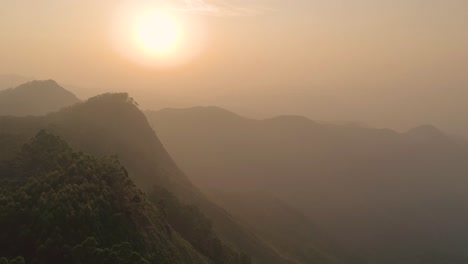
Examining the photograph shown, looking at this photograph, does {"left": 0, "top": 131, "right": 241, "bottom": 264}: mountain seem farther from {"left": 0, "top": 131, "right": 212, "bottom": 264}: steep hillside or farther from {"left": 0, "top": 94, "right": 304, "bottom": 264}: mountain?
{"left": 0, "top": 94, "right": 304, "bottom": 264}: mountain

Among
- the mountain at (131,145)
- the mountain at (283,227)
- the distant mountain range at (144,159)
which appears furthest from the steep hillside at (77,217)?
the mountain at (283,227)

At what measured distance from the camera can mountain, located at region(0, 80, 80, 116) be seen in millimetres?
131750

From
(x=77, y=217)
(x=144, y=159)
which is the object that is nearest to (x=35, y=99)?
(x=144, y=159)

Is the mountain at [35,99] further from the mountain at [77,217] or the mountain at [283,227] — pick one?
the mountain at [77,217]

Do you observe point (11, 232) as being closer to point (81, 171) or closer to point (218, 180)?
point (81, 171)

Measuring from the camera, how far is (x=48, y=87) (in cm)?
15250

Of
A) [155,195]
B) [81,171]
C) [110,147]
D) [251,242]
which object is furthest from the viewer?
[251,242]

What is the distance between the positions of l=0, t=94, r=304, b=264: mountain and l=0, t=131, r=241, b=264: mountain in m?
22.0

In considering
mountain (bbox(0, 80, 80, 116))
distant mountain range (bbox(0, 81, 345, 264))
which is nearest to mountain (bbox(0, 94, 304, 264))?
distant mountain range (bbox(0, 81, 345, 264))

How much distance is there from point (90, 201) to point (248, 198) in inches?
4516

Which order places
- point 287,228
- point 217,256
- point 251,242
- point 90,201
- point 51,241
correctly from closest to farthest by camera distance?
1. point 51,241
2. point 90,201
3. point 217,256
4. point 251,242
5. point 287,228

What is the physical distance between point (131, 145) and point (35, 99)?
74.7m

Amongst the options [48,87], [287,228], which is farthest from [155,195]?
[48,87]

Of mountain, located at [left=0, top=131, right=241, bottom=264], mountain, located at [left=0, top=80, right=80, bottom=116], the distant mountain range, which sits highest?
mountain, located at [left=0, top=80, right=80, bottom=116]
